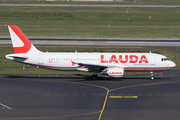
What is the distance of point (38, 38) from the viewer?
3418 inches

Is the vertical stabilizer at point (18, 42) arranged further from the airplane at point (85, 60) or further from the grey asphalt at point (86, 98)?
the grey asphalt at point (86, 98)

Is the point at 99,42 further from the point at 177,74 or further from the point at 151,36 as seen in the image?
the point at 177,74

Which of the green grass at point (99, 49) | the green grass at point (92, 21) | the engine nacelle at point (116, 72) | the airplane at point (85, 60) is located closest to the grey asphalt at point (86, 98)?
the engine nacelle at point (116, 72)

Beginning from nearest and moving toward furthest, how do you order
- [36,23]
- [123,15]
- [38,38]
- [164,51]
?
[164,51] → [38,38] → [36,23] → [123,15]

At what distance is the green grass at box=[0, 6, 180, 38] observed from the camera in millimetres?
96500

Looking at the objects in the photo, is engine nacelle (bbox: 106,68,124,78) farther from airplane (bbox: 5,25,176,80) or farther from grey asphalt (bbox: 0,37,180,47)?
grey asphalt (bbox: 0,37,180,47)

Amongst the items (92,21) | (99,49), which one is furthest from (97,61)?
(92,21)

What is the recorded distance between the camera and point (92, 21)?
4766 inches

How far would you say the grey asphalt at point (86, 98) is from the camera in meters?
29.9

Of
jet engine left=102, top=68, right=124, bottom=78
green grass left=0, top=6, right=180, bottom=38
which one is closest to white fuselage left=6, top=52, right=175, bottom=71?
jet engine left=102, top=68, right=124, bottom=78

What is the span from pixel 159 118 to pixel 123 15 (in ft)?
354

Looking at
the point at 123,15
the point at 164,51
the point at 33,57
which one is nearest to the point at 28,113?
the point at 33,57

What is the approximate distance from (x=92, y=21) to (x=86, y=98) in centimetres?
8755

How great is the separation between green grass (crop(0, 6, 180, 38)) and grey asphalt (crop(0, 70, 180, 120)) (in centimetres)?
4640
